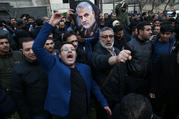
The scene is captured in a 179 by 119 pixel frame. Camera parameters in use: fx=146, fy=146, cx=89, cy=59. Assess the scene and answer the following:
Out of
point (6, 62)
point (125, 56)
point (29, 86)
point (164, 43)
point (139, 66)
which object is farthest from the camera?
point (164, 43)

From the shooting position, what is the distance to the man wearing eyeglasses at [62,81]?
168cm

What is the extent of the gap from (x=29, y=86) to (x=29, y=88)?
0.03m

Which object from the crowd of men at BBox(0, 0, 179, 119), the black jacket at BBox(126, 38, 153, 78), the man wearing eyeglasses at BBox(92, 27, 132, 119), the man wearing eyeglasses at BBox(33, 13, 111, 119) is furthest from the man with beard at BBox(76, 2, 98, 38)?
the black jacket at BBox(126, 38, 153, 78)

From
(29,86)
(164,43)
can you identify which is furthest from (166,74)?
(29,86)

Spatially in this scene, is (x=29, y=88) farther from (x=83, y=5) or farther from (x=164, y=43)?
(x=164, y=43)

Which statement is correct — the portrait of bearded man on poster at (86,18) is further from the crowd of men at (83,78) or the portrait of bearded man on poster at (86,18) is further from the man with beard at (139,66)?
the man with beard at (139,66)

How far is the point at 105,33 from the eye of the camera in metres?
2.31

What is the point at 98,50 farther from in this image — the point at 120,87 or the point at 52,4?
the point at 52,4

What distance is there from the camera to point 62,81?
1.75 metres

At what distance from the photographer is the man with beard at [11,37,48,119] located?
1.86 m

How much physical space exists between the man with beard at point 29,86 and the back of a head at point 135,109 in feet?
3.77

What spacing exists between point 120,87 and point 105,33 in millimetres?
881

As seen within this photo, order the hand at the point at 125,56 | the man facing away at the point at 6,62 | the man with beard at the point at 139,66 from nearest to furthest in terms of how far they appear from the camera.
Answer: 1. the hand at the point at 125,56
2. the man facing away at the point at 6,62
3. the man with beard at the point at 139,66

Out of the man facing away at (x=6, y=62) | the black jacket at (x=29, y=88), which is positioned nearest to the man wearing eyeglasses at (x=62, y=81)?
the black jacket at (x=29, y=88)
